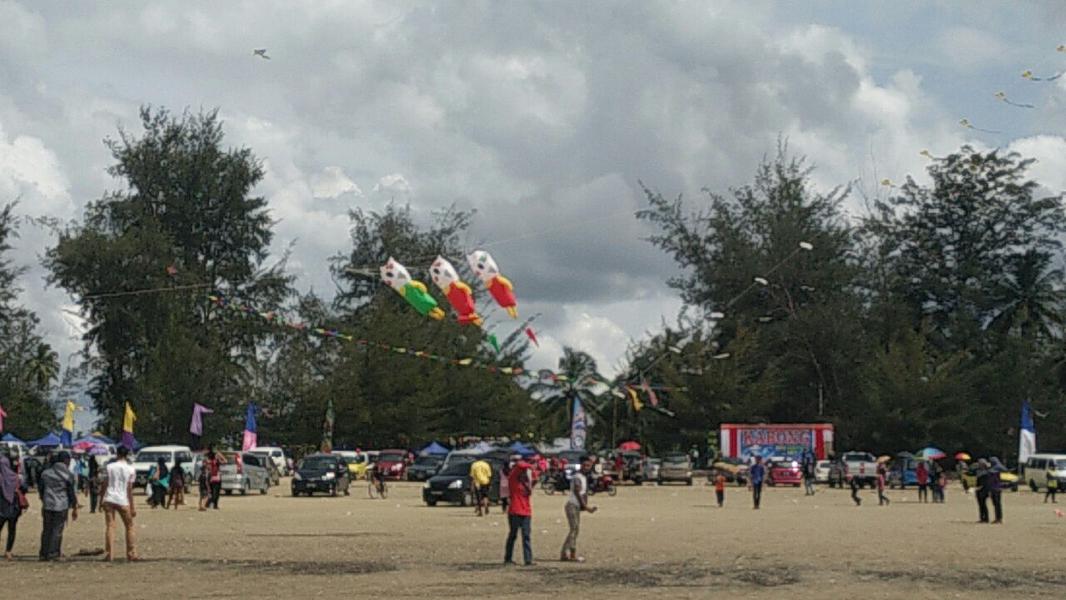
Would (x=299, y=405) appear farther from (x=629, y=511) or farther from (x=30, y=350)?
(x=629, y=511)

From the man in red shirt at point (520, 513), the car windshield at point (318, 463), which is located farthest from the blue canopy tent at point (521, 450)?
the man in red shirt at point (520, 513)

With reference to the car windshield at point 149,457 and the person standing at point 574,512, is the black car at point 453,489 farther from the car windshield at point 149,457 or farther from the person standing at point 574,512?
the person standing at point 574,512

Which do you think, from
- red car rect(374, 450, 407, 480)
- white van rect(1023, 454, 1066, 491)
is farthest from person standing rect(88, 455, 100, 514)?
white van rect(1023, 454, 1066, 491)

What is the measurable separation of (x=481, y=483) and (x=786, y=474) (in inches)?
1078

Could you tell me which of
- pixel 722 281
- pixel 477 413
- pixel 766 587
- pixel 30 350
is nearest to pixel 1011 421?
pixel 722 281

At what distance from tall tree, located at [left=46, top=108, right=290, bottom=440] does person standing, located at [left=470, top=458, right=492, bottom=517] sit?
3349 cm

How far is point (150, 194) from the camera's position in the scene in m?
68.8

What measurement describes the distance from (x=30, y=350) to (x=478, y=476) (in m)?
51.5

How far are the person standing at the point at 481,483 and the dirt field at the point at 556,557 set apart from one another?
29.6 inches

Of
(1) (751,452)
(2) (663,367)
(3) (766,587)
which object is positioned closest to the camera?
(3) (766,587)

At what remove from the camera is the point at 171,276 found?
64500mm

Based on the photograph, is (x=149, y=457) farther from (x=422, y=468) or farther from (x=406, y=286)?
(x=422, y=468)

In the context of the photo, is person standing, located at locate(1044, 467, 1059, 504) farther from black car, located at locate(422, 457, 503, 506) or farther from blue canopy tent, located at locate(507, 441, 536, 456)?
black car, located at locate(422, 457, 503, 506)

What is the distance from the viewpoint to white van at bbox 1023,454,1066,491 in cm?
4991
